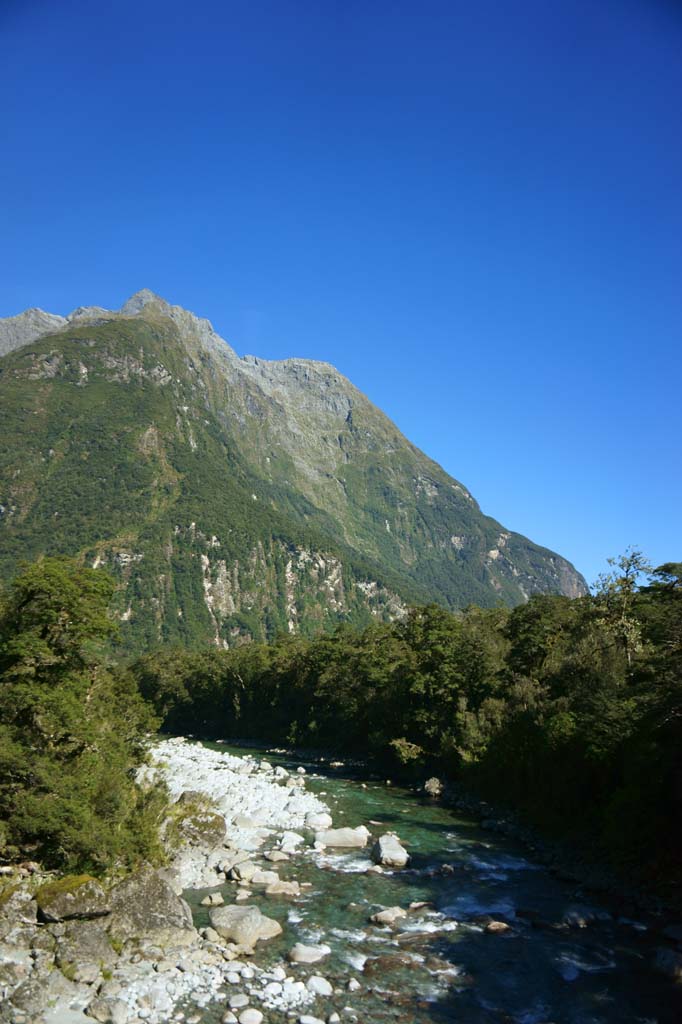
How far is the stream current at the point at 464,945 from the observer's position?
17062 millimetres

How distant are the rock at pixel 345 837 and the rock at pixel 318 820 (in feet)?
7.79

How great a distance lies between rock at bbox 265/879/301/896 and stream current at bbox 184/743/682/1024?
1.30 ft

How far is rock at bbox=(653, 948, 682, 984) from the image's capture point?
18562mm

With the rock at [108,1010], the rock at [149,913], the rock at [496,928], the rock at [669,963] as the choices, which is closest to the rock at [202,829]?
the rock at [149,913]

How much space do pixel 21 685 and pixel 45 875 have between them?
6.87 metres

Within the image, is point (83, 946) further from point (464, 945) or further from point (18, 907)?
point (464, 945)

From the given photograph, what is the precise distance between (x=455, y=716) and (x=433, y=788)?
6.03 metres

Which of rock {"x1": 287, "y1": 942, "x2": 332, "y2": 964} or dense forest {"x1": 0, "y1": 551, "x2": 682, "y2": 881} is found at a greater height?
dense forest {"x1": 0, "y1": 551, "x2": 682, "y2": 881}

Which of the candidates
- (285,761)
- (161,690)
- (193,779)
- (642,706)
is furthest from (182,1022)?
(161,690)

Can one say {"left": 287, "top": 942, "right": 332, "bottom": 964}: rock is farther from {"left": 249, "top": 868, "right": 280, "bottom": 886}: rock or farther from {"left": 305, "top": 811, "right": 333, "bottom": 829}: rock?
{"left": 305, "top": 811, "right": 333, "bottom": 829}: rock

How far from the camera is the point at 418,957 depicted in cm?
1991

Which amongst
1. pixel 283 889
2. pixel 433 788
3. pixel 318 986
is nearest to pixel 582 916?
pixel 318 986

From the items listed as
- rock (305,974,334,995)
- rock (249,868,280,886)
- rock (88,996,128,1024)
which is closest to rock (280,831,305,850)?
rock (249,868,280,886)

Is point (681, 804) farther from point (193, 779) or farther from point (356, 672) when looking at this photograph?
point (356, 672)
